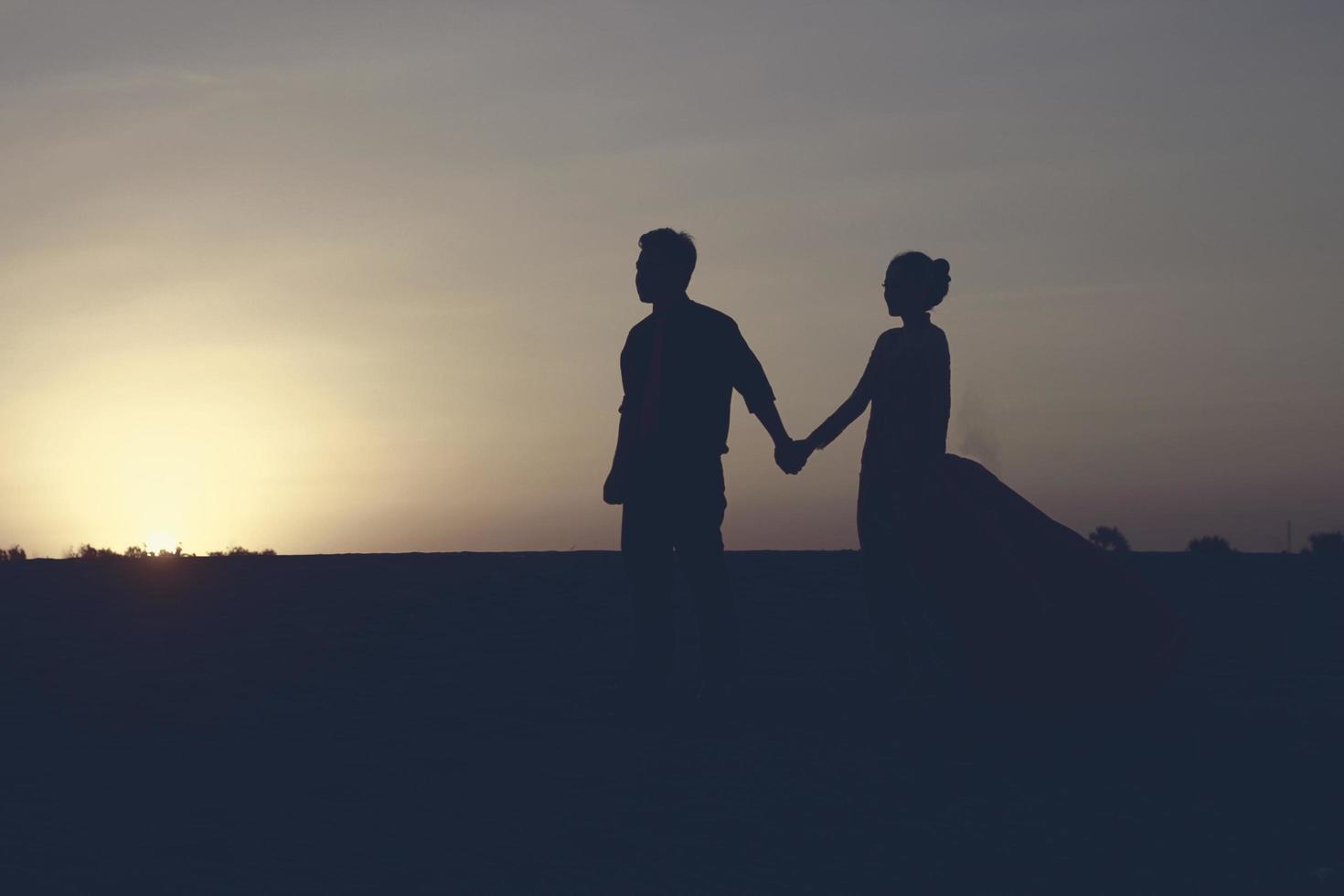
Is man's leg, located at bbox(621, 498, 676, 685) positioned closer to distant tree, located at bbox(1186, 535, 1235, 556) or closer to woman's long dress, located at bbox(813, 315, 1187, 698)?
woman's long dress, located at bbox(813, 315, 1187, 698)

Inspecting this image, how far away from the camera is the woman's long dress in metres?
7.80

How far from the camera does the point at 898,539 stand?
7.93m

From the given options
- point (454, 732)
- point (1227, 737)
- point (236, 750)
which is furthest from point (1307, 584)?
point (236, 750)

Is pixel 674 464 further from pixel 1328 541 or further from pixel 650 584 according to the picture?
pixel 1328 541

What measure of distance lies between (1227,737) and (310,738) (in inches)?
154

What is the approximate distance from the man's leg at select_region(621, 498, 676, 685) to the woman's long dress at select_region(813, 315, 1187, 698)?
1.00 meters

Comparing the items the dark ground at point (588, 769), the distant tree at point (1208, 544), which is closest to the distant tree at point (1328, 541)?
the distant tree at point (1208, 544)

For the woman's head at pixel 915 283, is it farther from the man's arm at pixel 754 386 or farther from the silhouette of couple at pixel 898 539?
the man's arm at pixel 754 386

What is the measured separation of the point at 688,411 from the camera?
780cm

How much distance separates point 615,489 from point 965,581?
1.77 m

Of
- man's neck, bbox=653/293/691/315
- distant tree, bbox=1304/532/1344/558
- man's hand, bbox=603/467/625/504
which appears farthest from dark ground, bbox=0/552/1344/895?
distant tree, bbox=1304/532/1344/558

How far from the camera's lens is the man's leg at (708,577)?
772cm

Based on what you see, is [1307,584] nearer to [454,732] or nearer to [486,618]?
[486,618]

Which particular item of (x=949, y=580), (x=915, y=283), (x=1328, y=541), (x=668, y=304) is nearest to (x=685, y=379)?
(x=668, y=304)
